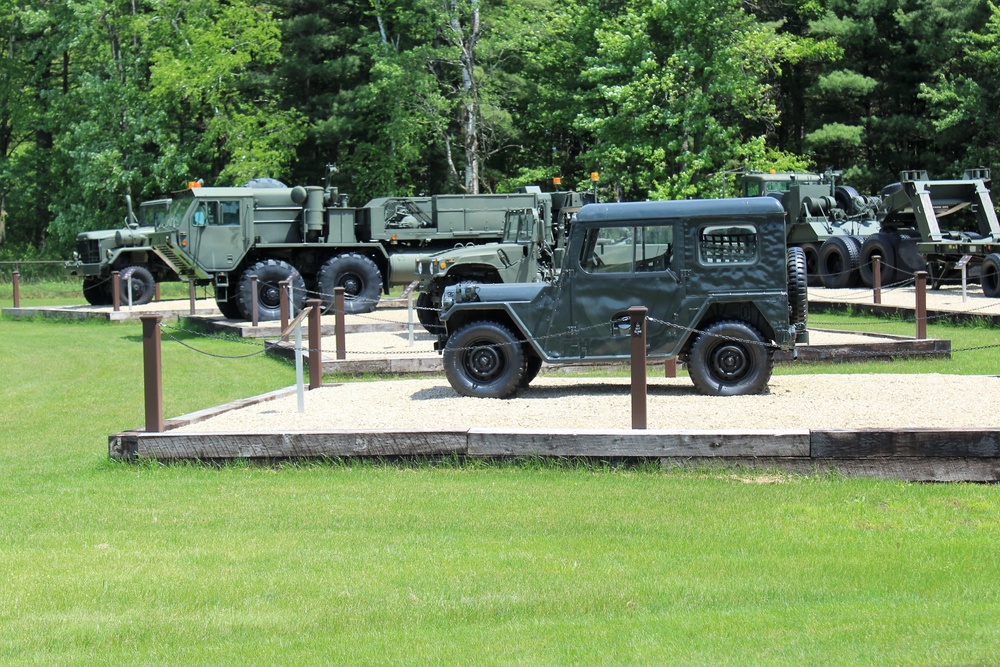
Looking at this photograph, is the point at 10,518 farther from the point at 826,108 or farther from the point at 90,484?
the point at 826,108

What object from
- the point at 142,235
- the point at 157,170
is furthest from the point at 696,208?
the point at 157,170

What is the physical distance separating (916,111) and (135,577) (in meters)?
38.7

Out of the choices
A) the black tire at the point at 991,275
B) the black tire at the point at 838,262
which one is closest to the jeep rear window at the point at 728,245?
the black tire at the point at 991,275

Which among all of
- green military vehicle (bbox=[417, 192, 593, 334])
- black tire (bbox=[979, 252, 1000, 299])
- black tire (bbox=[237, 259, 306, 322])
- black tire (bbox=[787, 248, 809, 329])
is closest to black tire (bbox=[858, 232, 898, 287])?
black tire (bbox=[979, 252, 1000, 299])

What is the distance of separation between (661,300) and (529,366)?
4.87ft

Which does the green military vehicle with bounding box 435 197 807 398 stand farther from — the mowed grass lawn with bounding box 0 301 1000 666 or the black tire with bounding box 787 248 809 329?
the mowed grass lawn with bounding box 0 301 1000 666

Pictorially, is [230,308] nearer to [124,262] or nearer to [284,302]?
[124,262]

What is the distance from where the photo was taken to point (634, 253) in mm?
12305

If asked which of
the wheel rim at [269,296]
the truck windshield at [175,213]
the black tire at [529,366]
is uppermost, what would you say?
the truck windshield at [175,213]

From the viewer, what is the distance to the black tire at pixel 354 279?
25547 millimetres

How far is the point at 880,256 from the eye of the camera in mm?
27500

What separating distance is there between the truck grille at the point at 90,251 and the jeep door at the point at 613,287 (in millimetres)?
19350

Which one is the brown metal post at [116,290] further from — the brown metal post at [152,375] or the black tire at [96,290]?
the brown metal post at [152,375]

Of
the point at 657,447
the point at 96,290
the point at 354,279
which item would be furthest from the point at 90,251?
the point at 657,447
